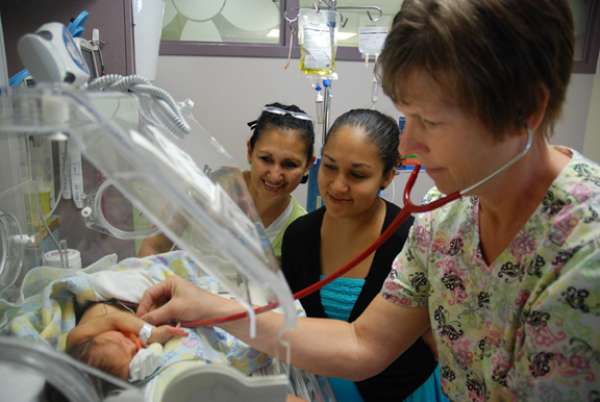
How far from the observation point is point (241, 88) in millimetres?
2393

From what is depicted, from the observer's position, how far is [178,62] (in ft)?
7.57

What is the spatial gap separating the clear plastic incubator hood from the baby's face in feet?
0.16

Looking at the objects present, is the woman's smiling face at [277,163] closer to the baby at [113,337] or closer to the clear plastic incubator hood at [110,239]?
the clear plastic incubator hood at [110,239]

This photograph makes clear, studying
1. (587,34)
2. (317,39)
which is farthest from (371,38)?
(587,34)

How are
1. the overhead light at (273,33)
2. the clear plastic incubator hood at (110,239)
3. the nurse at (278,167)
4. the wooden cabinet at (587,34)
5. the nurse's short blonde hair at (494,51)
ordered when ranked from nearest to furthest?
the clear plastic incubator hood at (110,239) → the nurse's short blonde hair at (494,51) → the nurse at (278,167) → the overhead light at (273,33) → the wooden cabinet at (587,34)

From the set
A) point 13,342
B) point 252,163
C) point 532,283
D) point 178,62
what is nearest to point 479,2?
point 532,283

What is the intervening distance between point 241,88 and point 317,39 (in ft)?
2.56

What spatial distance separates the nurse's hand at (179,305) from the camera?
35.0 inches

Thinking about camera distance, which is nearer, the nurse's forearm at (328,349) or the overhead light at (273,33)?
the nurse's forearm at (328,349)

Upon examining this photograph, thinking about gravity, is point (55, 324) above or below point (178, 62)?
below

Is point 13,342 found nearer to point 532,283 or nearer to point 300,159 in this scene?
point 532,283

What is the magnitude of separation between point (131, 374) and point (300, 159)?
3.44ft

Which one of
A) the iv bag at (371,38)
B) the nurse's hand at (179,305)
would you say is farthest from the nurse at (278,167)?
the nurse's hand at (179,305)

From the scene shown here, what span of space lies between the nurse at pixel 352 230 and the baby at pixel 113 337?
1.57ft
